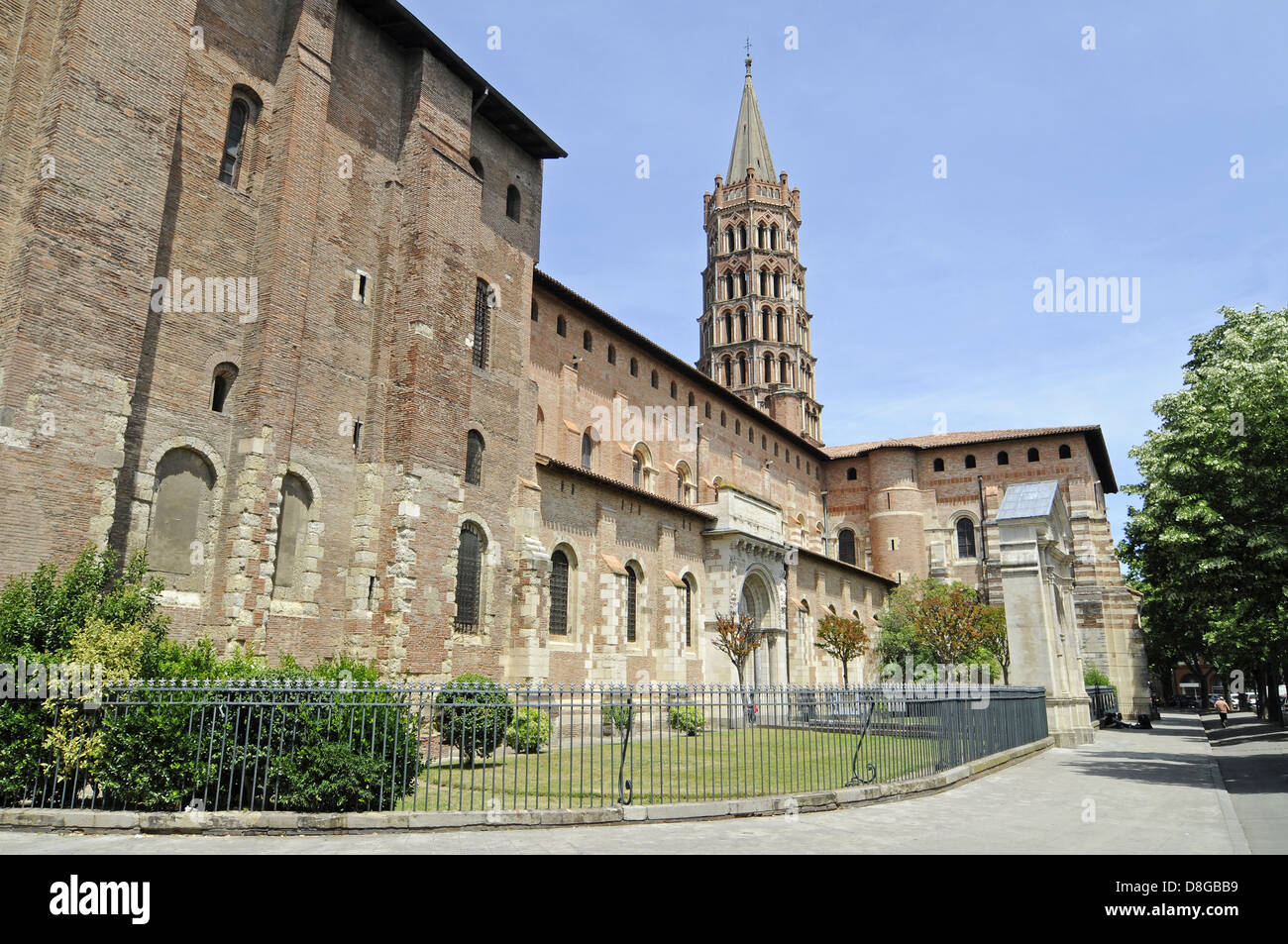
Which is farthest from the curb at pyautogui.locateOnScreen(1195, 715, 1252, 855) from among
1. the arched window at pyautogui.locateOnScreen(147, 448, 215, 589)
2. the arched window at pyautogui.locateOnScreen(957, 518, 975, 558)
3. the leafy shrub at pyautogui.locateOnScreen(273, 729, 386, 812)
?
the arched window at pyautogui.locateOnScreen(957, 518, 975, 558)

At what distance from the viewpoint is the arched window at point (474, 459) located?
21.4m

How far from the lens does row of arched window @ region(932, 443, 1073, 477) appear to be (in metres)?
50.5

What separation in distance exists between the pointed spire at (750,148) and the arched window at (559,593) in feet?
153

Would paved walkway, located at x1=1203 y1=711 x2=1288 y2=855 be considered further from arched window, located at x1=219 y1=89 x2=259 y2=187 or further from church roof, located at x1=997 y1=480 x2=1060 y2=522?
arched window, located at x1=219 y1=89 x2=259 y2=187

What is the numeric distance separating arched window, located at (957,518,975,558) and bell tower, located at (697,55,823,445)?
12.5 meters

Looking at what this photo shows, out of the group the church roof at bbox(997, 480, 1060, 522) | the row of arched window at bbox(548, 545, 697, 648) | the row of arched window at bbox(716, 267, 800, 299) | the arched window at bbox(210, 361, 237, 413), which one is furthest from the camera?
the row of arched window at bbox(716, 267, 800, 299)

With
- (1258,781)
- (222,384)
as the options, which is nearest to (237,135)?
(222,384)

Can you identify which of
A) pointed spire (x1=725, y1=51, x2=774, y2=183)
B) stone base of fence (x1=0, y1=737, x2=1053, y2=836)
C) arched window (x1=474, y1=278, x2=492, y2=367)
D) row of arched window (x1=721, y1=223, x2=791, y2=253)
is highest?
pointed spire (x1=725, y1=51, x2=774, y2=183)

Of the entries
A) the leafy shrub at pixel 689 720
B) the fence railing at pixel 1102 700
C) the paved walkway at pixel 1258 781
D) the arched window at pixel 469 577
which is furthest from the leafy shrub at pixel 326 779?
the fence railing at pixel 1102 700

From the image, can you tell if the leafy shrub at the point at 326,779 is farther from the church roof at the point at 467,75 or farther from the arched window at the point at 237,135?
the church roof at the point at 467,75

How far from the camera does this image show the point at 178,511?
15258 mm

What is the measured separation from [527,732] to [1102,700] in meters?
34.8

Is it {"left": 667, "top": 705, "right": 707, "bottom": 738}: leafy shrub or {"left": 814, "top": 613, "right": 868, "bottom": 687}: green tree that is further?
{"left": 814, "top": 613, "right": 868, "bottom": 687}: green tree

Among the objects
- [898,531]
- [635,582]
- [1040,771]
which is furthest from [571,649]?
[898,531]
